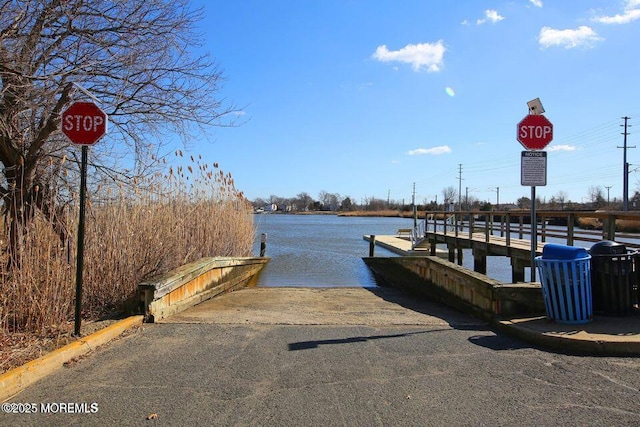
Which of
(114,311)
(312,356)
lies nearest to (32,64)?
(114,311)

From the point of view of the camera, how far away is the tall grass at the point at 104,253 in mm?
5766

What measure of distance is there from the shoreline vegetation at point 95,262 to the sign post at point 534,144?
6.29 meters

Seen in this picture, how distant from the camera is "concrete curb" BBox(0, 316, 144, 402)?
4.23m

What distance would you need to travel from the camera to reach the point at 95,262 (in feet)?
24.5

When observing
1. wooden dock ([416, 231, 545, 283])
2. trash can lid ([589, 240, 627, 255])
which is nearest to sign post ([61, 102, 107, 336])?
trash can lid ([589, 240, 627, 255])

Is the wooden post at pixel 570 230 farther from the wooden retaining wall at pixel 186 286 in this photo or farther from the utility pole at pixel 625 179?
the utility pole at pixel 625 179

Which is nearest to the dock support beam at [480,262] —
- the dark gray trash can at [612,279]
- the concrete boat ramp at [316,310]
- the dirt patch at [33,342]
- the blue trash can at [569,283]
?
the concrete boat ramp at [316,310]

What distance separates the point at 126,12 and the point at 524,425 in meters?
7.30

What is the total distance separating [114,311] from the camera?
292 inches

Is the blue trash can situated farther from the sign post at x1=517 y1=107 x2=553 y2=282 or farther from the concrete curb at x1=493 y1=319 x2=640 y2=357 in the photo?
the sign post at x1=517 y1=107 x2=553 y2=282

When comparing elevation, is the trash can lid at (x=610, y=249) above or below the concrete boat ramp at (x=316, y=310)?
above

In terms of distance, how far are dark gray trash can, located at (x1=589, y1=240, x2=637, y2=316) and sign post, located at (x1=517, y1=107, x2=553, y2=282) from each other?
3.64 ft

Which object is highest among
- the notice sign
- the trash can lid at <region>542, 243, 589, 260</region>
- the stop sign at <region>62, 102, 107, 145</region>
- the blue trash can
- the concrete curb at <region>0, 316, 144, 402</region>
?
the stop sign at <region>62, 102, 107, 145</region>

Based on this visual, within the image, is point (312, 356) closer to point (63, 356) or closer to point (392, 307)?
point (63, 356)
